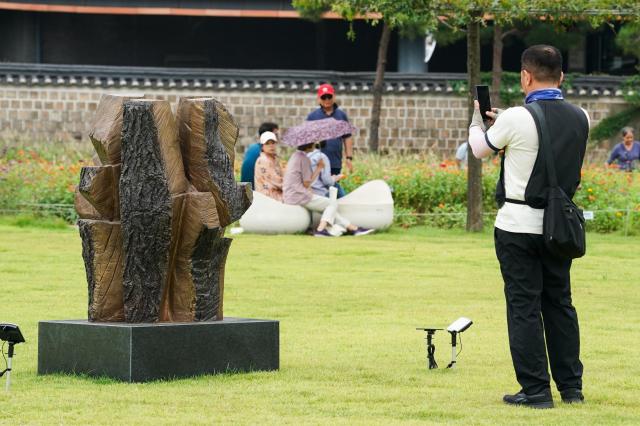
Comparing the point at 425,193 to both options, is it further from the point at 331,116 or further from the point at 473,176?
the point at 331,116

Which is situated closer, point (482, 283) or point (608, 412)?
point (608, 412)

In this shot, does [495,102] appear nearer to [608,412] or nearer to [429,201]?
[429,201]

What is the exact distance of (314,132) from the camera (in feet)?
55.5

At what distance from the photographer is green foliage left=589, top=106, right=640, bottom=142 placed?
3300 cm

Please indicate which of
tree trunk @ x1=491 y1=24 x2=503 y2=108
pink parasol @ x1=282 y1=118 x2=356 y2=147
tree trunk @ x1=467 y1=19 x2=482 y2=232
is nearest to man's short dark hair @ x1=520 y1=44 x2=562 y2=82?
pink parasol @ x1=282 y1=118 x2=356 y2=147

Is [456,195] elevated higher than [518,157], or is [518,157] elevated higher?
[518,157]

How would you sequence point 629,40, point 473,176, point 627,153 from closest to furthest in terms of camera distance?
point 473,176 → point 627,153 → point 629,40

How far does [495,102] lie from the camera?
1251 inches

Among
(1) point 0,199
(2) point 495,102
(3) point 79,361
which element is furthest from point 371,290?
(2) point 495,102

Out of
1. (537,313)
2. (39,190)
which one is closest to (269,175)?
(39,190)

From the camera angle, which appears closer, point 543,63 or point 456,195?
point 543,63

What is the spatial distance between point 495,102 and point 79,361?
25.1 m

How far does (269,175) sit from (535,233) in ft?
36.5

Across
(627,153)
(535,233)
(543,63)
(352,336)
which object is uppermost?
(543,63)
